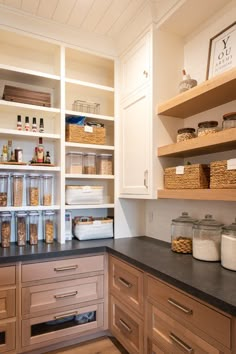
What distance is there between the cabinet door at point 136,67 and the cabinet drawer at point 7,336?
78.5 inches

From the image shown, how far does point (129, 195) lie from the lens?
231cm

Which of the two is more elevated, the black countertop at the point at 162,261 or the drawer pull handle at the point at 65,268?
the black countertop at the point at 162,261

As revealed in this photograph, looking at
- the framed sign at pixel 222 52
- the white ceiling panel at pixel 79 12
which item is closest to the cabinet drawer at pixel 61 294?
the framed sign at pixel 222 52

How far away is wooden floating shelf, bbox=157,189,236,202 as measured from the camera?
1457 mm

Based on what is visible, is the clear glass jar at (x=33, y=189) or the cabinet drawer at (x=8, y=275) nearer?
the cabinet drawer at (x=8, y=275)

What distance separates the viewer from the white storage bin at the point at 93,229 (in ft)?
7.61

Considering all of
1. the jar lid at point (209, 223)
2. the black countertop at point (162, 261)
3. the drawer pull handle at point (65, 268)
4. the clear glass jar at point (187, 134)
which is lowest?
the drawer pull handle at point (65, 268)

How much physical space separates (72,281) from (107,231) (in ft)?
1.89

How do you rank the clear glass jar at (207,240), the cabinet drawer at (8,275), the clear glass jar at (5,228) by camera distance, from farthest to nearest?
the clear glass jar at (5,228) → the cabinet drawer at (8,275) → the clear glass jar at (207,240)

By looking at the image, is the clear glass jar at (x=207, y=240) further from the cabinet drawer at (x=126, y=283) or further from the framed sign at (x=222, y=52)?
the framed sign at (x=222, y=52)

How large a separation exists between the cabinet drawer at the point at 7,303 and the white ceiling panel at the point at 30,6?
207 centimetres

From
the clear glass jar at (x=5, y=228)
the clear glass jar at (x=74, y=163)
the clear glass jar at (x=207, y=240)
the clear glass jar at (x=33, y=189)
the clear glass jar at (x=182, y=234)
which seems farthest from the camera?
the clear glass jar at (x=74, y=163)

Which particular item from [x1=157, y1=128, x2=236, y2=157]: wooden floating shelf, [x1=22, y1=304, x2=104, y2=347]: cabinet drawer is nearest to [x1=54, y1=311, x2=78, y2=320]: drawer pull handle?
[x1=22, y1=304, x2=104, y2=347]: cabinet drawer

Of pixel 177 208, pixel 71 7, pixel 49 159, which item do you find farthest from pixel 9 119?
pixel 177 208
